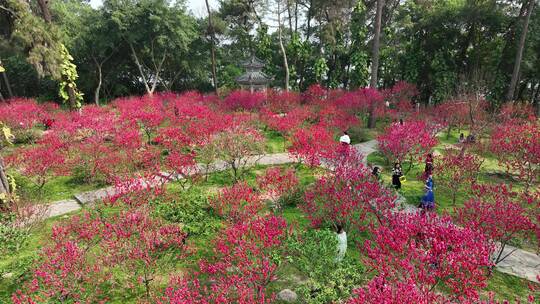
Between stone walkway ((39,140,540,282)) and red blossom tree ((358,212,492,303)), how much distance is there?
2.91 meters

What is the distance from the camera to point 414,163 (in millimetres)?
15312

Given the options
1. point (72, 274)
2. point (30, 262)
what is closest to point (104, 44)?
point (30, 262)

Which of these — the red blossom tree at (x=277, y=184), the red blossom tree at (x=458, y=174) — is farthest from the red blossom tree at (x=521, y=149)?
the red blossom tree at (x=277, y=184)

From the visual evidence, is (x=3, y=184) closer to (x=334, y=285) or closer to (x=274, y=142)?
(x=334, y=285)

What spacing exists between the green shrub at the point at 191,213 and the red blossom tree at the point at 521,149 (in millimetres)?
10320

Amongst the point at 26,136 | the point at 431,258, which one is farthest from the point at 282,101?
the point at 431,258

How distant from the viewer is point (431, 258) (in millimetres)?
5059

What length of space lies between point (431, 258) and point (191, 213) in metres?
6.62

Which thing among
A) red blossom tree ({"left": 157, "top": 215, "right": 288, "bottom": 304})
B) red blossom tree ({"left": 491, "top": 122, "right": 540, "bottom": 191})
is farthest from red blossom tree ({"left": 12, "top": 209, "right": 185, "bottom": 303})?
red blossom tree ({"left": 491, "top": 122, "right": 540, "bottom": 191})

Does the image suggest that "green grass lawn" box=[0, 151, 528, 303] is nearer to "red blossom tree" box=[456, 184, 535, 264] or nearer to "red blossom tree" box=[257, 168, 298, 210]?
"red blossom tree" box=[257, 168, 298, 210]

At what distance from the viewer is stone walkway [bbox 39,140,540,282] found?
7.59 m

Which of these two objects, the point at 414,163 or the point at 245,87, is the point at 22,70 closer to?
the point at 245,87

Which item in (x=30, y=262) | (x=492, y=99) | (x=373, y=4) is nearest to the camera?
(x=30, y=262)

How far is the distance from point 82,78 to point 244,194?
1233 inches
